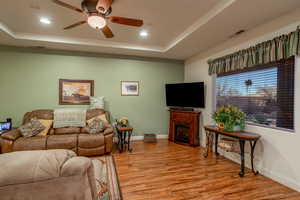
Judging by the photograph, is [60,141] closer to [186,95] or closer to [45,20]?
[45,20]

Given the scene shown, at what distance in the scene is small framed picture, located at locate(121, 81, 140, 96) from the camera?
4938 mm

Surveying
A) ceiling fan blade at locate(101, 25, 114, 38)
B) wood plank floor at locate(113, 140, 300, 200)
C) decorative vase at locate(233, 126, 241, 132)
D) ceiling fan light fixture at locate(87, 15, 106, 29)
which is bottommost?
wood plank floor at locate(113, 140, 300, 200)

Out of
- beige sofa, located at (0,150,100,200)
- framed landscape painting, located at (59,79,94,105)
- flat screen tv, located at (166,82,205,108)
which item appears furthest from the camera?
framed landscape painting, located at (59,79,94,105)

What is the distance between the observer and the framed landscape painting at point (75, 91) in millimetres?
4430

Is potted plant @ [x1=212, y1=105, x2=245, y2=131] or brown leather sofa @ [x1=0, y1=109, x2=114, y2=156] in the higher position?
potted plant @ [x1=212, y1=105, x2=245, y2=131]

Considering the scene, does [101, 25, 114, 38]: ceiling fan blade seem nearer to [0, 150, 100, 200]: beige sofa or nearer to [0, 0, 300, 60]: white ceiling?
[0, 0, 300, 60]: white ceiling

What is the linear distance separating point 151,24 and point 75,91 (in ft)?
9.40

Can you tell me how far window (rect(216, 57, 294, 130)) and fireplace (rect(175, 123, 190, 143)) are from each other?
1.49 metres

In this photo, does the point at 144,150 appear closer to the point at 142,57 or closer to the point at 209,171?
the point at 209,171

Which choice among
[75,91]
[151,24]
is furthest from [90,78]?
[151,24]

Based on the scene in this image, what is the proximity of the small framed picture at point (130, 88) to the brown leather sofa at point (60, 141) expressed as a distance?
1.45 m

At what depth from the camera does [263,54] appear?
2773 millimetres

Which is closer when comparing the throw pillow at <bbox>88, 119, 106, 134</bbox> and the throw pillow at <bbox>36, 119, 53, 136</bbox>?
the throw pillow at <bbox>36, 119, 53, 136</bbox>

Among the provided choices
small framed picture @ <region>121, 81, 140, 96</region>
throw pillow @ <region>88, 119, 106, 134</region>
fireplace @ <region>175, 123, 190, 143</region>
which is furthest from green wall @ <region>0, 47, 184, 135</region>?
throw pillow @ <region>88, 119, 106, 134</region>
